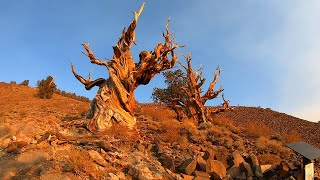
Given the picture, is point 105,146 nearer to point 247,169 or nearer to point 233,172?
point 233,172

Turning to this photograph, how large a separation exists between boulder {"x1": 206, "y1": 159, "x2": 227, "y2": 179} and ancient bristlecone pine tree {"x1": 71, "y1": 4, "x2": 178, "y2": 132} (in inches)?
226

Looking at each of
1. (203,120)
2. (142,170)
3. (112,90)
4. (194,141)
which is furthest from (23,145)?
(203,120)

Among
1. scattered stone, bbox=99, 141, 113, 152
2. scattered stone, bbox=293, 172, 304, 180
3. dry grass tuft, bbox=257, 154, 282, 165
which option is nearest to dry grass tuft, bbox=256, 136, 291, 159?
dry grass tuft, bbox=257, 154, 282, 165

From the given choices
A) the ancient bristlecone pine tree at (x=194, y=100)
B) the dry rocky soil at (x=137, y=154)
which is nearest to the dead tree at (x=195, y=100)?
the ancient bristlecone pine tree at (x=194, y=100)

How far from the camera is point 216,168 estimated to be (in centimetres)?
1187

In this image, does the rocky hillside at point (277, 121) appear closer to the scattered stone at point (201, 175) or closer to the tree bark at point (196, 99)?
the tree bark at point (196, 99)

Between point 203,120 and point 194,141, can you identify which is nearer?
point 194,141

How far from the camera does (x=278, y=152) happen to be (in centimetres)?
1506

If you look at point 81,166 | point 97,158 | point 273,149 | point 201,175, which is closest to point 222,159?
point 201,175

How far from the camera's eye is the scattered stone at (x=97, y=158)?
439 inches

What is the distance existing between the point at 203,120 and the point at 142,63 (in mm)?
6462

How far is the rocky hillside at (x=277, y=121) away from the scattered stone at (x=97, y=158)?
11.7m

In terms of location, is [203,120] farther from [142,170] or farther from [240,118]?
[142,170]

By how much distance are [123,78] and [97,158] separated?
6895mm
